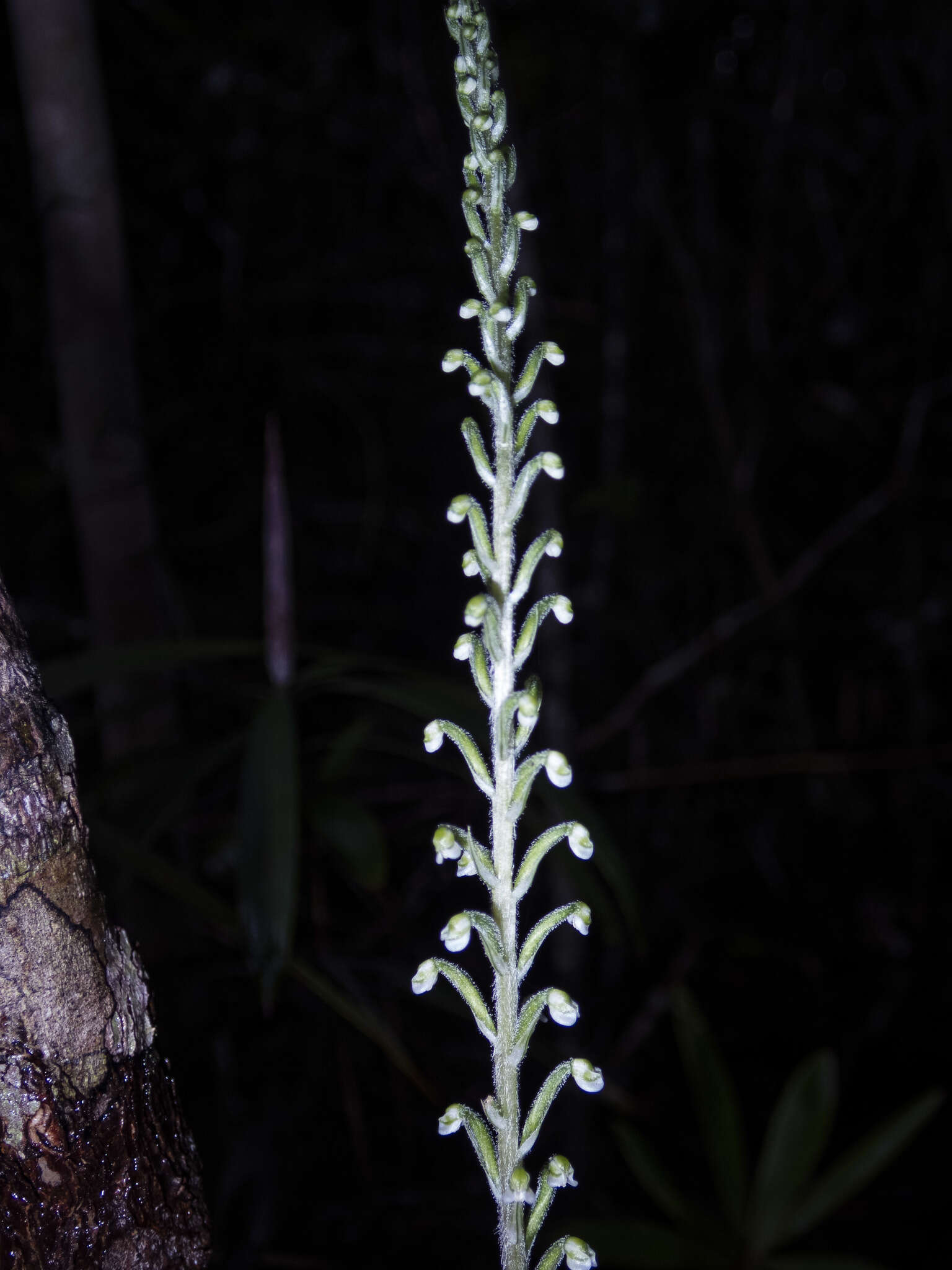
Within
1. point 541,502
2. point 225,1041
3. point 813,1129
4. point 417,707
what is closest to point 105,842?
point 417,707

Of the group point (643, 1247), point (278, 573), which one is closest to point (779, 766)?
point (643, 1247)

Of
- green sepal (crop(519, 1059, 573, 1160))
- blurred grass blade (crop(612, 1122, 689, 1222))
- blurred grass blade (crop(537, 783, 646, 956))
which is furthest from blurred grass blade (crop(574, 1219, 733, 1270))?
green sepal (crop(519, 1059, 573, 1160))

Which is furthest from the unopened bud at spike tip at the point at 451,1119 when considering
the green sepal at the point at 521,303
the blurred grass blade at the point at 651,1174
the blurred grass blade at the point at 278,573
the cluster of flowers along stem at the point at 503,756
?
the blurred grass blade at the point at 651,1174

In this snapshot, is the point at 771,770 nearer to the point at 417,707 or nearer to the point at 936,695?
the point at 936,695

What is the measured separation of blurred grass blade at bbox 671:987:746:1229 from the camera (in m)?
1.93

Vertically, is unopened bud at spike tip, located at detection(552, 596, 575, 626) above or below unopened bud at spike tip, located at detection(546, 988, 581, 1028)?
above

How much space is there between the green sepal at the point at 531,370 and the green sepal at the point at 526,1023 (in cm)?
34

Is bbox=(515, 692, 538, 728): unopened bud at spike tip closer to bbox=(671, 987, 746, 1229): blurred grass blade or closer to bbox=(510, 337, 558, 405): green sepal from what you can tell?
bbox=(510, 337, 558, 405): green sepal

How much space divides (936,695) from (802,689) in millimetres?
476

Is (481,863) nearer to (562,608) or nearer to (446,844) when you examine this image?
(446,844)

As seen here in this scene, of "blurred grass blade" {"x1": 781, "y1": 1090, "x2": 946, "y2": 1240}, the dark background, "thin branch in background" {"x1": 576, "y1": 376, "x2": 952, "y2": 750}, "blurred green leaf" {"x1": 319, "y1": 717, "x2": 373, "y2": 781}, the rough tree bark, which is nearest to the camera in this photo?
the rough tree bark

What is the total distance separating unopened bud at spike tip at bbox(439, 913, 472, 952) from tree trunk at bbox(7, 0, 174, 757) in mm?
1288

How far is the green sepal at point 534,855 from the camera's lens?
50 centimetres

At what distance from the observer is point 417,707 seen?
1393mm
